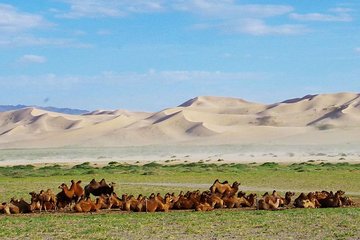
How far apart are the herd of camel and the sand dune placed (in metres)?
78.9

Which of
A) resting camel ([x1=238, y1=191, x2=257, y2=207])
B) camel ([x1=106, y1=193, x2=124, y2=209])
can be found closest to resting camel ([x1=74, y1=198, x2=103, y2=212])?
camel ([x1=106, y1=193, x2=124, y2=209])

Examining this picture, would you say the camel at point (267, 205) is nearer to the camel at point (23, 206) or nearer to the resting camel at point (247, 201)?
the resting camel at point (247, 201)

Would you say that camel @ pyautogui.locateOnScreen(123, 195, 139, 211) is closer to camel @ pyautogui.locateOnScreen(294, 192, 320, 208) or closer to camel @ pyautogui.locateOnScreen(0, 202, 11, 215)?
camel @ pyautogui.locateOnScreen(0, 202, 11, 215)

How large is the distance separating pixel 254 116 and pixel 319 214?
133024 mm

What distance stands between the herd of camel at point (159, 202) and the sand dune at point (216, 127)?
7893cm

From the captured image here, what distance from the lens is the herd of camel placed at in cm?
1797

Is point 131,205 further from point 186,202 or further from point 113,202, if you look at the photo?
point 186,202

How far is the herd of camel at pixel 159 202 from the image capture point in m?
18.0

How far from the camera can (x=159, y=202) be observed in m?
18.0

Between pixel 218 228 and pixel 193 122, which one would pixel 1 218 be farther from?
pixel 193 122

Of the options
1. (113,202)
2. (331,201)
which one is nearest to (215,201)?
(113,202)

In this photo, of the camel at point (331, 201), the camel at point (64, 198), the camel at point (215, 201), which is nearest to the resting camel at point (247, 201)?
the camel at point (215, 201)

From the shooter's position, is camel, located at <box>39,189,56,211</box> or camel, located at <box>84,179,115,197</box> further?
camel, located at <box>84,179,115,197</box>

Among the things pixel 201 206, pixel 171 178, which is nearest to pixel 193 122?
pixel 171 178
